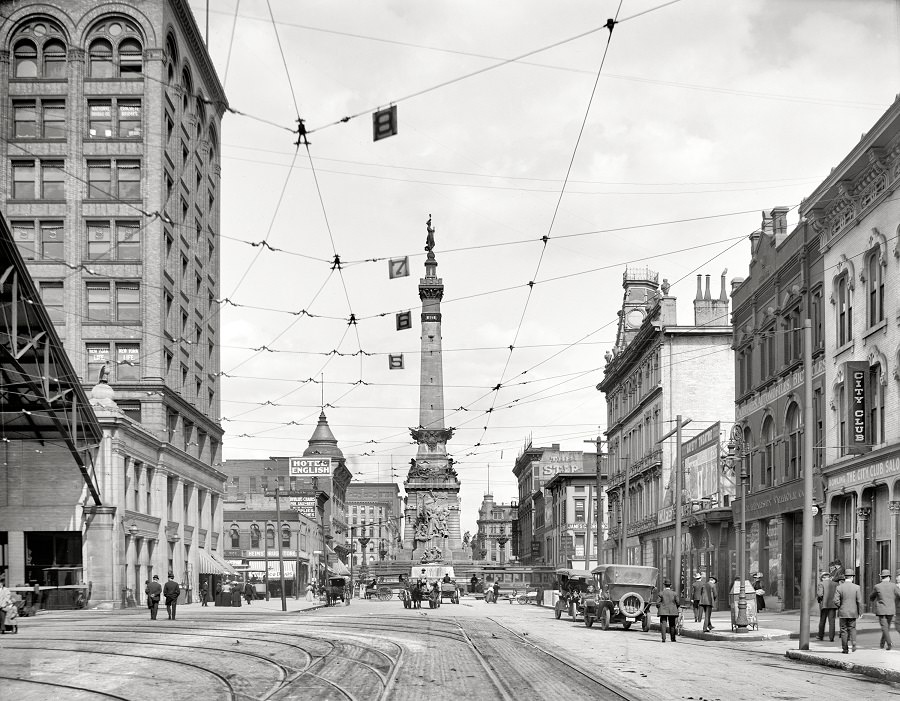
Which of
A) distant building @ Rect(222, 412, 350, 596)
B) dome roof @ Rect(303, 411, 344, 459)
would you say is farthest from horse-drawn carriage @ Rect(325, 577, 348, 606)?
dome roof @ Rect(303, 411, 344, 459)

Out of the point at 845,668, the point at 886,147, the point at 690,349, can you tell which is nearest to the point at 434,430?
the point at 690,349

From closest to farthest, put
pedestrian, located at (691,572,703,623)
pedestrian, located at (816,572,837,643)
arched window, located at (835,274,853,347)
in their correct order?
pedestrian, located at (816,572,837,643) → pedestrian, located at (691,572,703,623) → arched window, located at (835,274,853,347)

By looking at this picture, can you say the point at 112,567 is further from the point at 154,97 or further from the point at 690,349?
the point at 690,349

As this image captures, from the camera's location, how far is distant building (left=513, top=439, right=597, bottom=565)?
488ft

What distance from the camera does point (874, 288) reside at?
3600 cm

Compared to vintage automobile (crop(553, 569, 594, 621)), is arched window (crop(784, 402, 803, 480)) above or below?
above

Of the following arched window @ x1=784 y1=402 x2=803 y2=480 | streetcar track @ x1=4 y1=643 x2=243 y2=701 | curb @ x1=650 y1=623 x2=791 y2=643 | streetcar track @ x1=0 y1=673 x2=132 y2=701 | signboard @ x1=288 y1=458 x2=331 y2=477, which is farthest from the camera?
signboard @ x1=288 y1=458 x2=331 y2=477

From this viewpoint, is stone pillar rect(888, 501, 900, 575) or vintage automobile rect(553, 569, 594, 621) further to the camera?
vintage automobile rect(553, 569, 594, 621)

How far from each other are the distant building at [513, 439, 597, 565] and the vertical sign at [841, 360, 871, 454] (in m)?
106

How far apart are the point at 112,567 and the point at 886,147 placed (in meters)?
37.8

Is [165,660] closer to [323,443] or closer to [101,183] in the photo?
[101,183]

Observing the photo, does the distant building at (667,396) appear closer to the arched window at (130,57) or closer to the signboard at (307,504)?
the arched window at (130,57)

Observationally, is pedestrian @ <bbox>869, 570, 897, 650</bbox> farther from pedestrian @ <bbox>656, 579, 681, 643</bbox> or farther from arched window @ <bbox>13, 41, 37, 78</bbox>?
arched window @ <bbox>13, 41, 37, 78</bbox>

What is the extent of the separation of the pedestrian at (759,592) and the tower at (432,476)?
3142 inches
